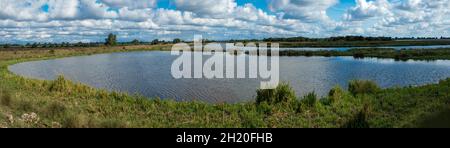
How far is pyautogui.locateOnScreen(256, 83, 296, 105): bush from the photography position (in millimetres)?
16672

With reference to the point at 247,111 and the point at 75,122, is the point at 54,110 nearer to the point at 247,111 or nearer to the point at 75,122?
the point at 75,122

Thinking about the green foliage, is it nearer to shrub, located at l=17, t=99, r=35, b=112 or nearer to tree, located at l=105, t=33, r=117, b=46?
shrub, located at l=17, t=99, r=35, b=112

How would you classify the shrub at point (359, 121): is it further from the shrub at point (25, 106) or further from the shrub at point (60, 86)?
the shrub at point (60, 86)

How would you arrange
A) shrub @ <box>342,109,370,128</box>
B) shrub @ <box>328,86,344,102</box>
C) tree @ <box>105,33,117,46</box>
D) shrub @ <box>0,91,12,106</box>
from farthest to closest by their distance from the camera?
tree @ <box>105,33,117,46</box> → shrub @ <box>328,86,344,102</box> → shrub @ <box>0,91,12,106</box> → shrub @ <box>342,109,370,128</box>

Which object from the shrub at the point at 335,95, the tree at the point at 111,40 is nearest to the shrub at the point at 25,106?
the shrub at the point at 335,95

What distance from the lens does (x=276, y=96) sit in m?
16.9

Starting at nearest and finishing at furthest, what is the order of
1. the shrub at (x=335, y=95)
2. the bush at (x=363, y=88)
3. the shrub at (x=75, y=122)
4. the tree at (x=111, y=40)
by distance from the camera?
the shrub at (x=75, y=122), the shrub at (x=335, y=95), the bush at (x=363, y=88), the tree at (x=111, y=40)

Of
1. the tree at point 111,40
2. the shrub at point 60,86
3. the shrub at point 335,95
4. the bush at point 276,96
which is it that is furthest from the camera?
the tree at point 111,40

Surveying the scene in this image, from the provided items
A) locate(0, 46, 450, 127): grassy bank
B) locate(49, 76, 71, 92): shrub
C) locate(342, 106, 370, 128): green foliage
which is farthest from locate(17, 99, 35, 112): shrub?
locate(342, 106, 370, 128): green foliage

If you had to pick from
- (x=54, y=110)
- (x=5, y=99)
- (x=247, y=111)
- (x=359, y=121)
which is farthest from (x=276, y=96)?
(x=5, y=99)

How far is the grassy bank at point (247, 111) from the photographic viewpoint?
504 inches
